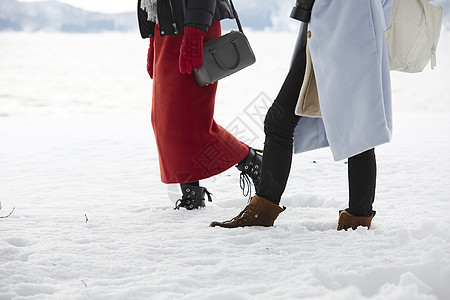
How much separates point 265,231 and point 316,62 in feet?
2.14

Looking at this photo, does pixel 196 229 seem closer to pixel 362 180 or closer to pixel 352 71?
pixel 362 180

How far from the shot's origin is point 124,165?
12.5ft

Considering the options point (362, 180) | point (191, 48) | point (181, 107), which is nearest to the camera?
point (362, 180)

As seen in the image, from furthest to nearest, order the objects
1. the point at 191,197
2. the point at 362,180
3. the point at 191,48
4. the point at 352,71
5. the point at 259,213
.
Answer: the point at 191,197, the point at 191,48, the point at 259,213, the point at 362,180, the point at 352,71

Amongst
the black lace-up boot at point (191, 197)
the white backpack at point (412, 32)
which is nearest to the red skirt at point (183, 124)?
the black lace-up boot at point (191, 197)

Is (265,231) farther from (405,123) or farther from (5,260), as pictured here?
(405,123)

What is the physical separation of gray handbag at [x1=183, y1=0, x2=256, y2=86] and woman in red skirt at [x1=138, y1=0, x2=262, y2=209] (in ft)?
0.15

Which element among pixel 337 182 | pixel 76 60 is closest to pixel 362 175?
pixel 337 182

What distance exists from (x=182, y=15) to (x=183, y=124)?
490 mm

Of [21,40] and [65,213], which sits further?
[21,40]

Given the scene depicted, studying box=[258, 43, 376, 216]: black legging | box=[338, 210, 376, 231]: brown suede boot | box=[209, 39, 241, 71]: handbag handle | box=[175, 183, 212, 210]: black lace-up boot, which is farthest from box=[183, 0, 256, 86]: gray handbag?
box=[338, 210, 376, 231]: brown suede boot

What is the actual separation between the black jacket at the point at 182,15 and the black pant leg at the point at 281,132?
488 millimetres

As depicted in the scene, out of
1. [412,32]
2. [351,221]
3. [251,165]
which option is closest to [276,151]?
[351,221]

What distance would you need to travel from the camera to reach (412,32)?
6.26 feet
